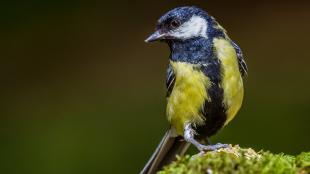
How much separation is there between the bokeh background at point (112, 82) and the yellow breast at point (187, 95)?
1.93 m

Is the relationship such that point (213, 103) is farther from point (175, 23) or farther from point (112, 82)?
point (112, 82)

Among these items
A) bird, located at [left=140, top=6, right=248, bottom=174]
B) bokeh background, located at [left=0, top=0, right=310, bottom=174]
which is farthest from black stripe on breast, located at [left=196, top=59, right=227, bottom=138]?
bokeh background, located at [left=0, top=0, right=310, bottom=174]

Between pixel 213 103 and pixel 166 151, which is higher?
pixel 213 103

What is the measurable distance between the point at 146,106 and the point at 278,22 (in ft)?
4.81

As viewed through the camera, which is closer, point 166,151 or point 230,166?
point 230,166

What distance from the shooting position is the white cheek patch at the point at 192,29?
2785 millimetres

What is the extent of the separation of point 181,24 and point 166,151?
22.3 inches

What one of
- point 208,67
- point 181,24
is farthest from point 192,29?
point 208,67

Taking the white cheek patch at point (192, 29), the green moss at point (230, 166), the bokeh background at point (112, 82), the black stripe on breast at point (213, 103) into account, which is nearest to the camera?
the green moss at point (230, 166)

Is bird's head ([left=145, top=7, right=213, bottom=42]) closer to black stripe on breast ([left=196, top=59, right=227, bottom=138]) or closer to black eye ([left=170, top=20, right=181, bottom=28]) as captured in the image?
black eye ([left=170, top=20, right=181, bottom=28])

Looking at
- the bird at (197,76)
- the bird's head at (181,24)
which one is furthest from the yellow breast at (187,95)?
the bird's head at (181,24)

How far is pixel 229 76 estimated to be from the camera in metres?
2.70

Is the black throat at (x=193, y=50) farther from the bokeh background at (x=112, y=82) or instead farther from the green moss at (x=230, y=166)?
the bokeh background at (x=112, y=82)

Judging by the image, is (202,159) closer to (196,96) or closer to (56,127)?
(196,96)
